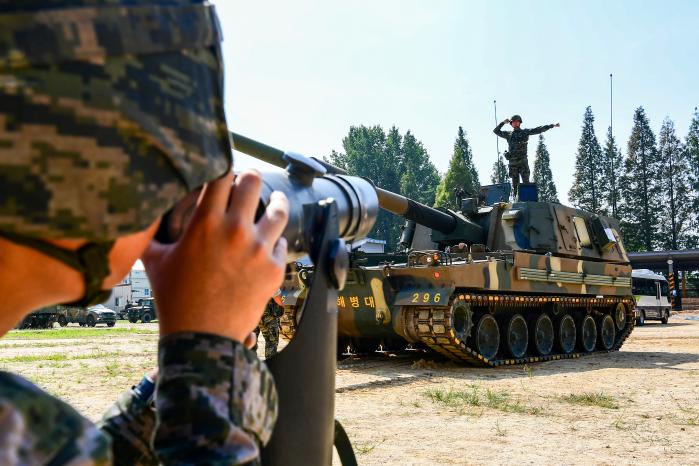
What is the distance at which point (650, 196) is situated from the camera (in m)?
65.6

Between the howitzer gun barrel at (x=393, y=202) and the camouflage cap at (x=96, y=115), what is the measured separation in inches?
33.3

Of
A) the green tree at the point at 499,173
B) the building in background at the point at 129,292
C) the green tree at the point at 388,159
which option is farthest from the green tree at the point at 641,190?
the building in background at the point at 129,292

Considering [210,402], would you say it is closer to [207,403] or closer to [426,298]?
[207,403]

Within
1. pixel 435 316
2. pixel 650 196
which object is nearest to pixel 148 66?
pixel 435 316

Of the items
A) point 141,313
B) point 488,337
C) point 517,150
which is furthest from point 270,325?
point 141,313

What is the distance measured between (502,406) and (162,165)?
23.0ft

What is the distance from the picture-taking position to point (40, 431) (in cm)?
66

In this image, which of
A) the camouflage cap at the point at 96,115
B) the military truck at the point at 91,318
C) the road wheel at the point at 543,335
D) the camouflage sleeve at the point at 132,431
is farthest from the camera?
the military truck at the point at 91,318

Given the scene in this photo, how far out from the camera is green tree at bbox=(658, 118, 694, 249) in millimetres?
64625

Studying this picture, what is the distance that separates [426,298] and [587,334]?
5.42 metres

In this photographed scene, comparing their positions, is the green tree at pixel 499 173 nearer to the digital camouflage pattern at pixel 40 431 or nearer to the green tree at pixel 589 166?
the green tree at pixel 589 166

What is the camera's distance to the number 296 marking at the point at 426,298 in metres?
10.6

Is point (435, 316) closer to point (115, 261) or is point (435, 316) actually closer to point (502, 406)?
point (502, 406)

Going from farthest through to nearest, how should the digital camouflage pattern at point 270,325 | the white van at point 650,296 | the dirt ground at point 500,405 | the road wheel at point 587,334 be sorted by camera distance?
the white van at point 650,296 < the road wheel at point 587,334 < the digital camouflage pattern at point 270,325 < the dirt ground at point 500,405
